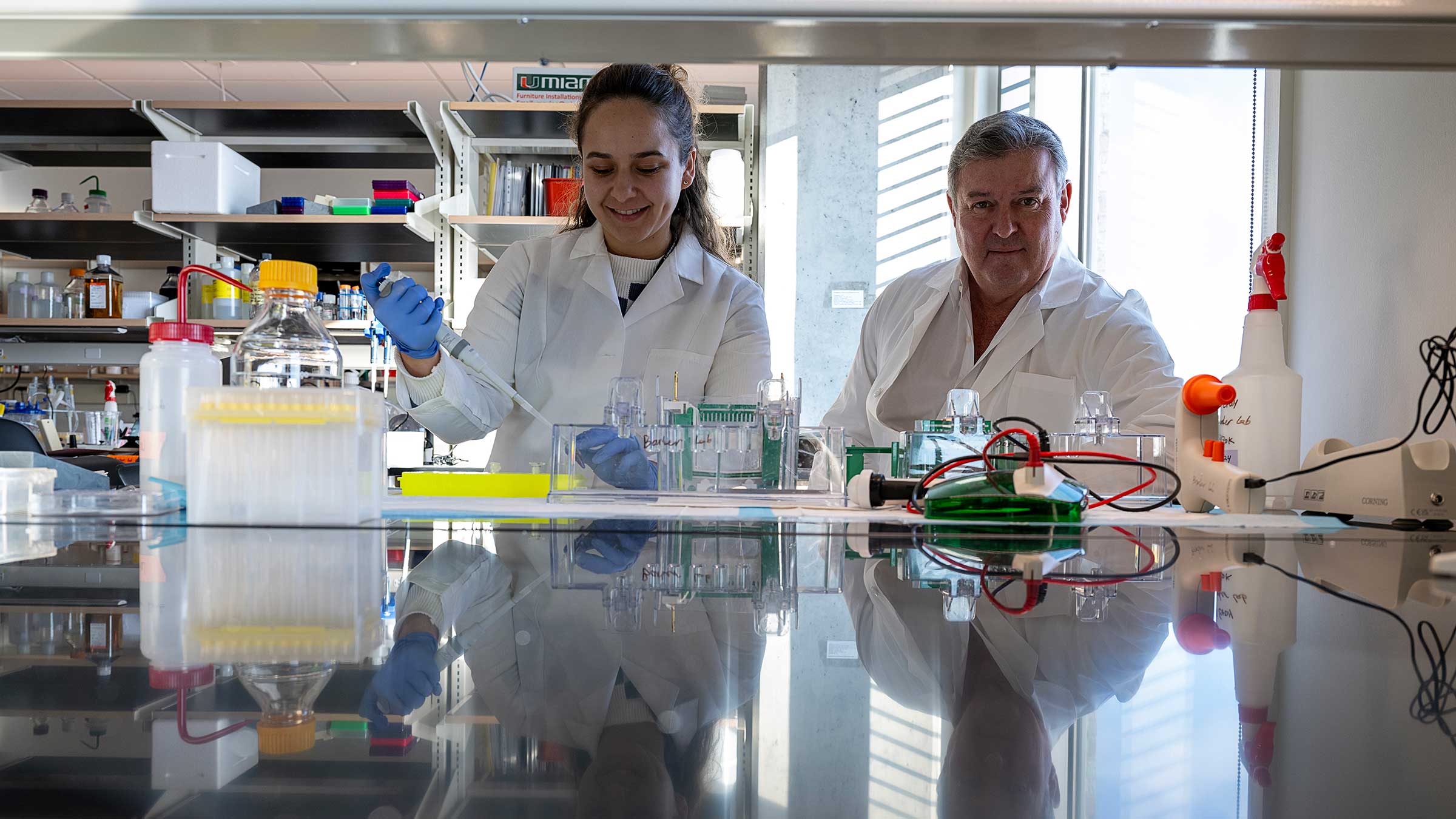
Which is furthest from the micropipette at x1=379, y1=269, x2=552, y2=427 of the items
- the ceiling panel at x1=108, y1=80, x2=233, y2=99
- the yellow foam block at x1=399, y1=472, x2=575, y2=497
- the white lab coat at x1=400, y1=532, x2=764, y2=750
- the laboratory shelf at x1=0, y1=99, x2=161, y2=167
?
the ceiling panel at x1=108, y1=80, x2=233, y2=99

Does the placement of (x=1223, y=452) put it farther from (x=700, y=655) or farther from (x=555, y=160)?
(x=555, y=160)

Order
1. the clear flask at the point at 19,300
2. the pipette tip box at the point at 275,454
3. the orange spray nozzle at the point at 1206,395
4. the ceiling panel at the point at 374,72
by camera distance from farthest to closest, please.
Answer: the ceiling panel at the point at 374,72 < the clear flask at the point at 19,300 < the orange spray nozzle at the point at 1206,395 < the pipette tip box at the point at 275,454

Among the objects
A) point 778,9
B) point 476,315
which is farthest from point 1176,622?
point 476,315

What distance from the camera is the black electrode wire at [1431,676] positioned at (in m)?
0.31

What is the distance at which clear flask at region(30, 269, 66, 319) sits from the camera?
173 inches

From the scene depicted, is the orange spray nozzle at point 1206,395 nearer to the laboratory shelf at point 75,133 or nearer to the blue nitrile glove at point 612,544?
the blue nitrile glove at point 612,544

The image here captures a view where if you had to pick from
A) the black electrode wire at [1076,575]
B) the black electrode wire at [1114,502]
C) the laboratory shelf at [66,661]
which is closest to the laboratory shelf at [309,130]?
the black electrode wire at [1114,502]

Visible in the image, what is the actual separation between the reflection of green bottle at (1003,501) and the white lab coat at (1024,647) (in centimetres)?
32

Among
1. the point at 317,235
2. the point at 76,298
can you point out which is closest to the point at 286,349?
the point at 317,235

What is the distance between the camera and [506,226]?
3879 millimetres

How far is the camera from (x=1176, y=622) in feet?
1.51

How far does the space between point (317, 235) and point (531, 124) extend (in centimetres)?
118

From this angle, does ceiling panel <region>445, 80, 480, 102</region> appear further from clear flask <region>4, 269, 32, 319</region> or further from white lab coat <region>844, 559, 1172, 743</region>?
white lab coat <region>844, 559, 1172, 743</region>

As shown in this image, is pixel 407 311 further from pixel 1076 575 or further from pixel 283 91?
pixel 283 91
